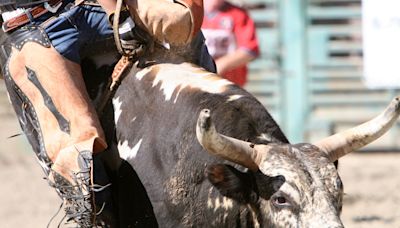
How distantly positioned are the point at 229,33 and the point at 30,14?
3.53 meters

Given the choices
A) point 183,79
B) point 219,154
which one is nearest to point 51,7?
point 183,79

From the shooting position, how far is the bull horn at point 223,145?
3.61 m

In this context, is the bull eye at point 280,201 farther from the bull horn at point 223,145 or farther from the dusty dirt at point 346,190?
the dusty dirt at point 346,190

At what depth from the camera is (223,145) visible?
3.70 m

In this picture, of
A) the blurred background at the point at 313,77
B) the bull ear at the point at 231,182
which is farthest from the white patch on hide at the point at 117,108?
the blurred background at the point at 313,77

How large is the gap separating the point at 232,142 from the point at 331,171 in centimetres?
38

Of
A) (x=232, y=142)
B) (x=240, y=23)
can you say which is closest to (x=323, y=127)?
(x=240, y=23)

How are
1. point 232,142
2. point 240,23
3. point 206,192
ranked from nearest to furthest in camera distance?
point 232,142 → point 206,192 → point 240,23

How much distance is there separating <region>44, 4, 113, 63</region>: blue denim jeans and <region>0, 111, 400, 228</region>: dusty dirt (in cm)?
335

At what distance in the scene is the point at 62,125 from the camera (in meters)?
4.30

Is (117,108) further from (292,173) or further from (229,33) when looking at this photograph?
(229,33)

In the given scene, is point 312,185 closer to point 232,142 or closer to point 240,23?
point 232,142

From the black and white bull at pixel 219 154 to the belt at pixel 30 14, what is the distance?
0.42 m

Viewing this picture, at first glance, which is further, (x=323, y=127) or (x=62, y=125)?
(x=323, y=127)
